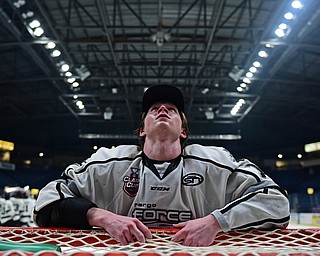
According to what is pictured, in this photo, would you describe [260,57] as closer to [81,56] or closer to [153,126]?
[81,56]

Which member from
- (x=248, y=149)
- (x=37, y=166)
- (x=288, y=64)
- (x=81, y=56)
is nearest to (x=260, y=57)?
(x=288, y=64)

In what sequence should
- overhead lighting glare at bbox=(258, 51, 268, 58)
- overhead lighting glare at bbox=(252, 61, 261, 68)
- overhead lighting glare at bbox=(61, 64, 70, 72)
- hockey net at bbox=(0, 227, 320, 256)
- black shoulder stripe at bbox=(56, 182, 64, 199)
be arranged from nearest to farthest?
hockey net at bbox=(0, 227, 320, 256) < black shoulder stripe at bbox=(56, 182, 64, 199) < overhead lighting glare at bbox=(258, 51, 268, 58) < overhead lighting glare at bbox=(252, 61, 261, 68) < overhead lighting glare at bbox=(61, 64, 70, 72)

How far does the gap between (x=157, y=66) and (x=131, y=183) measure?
12.2m

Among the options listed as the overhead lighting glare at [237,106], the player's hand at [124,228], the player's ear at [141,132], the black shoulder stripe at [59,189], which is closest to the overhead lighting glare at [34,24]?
the player's ear at [141,132]

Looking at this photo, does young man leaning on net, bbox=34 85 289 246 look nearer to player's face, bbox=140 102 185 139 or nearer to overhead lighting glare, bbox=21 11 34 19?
player's face, bbox=140 102 185 139

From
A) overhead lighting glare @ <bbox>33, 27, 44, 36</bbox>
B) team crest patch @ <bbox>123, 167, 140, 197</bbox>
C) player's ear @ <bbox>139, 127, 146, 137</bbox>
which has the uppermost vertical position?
overhead lighting glare @ <bbox>33, 27, 44, 36</bbox>

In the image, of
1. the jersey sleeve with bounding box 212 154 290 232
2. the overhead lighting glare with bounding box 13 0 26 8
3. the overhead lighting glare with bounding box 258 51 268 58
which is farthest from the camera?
the overhead lighting glare with bounding box 258 51 268 58

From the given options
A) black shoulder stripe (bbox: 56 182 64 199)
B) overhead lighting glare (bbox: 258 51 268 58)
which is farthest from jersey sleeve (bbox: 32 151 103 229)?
overhead lighting glare (bbox: 258 51 268 58)

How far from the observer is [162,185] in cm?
203

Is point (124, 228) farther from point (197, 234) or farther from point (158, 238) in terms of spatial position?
point (197, 234)

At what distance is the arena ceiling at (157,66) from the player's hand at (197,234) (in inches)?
341

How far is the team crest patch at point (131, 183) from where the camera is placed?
2.09 metres

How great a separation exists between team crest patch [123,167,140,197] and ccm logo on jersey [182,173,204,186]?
0.24 metres

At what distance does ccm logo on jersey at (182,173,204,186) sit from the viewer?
6.70 ft
